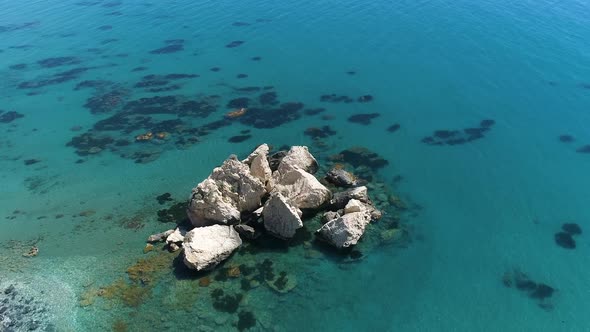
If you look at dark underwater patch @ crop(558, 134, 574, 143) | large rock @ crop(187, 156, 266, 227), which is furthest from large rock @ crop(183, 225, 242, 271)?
dark underwater patch @ crop(558, 134, 574, 143)

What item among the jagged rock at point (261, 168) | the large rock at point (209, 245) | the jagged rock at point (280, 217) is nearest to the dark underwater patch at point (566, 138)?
the jagged rock at point (280, 217)

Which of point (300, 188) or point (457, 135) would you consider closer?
point (300, 188)

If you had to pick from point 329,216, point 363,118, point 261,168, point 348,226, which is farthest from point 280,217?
point 363,118

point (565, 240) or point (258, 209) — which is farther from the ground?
point (258, 209)

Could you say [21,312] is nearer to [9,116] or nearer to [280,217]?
[280,217]

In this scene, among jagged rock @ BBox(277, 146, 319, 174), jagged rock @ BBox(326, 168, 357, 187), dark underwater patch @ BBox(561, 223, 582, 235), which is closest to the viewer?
dark underwater patch @ BBox(561, 223, 582, 235)

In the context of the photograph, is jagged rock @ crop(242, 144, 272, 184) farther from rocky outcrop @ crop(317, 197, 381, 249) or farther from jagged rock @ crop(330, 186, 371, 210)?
rocky outcrop @ crop(317, 197, 381, 249)
